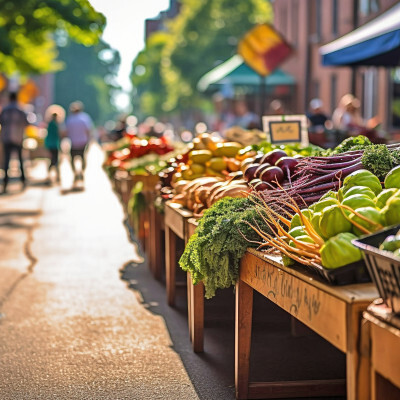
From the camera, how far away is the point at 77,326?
6066 millimetres

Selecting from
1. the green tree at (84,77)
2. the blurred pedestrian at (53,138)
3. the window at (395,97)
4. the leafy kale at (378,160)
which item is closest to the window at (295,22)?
the window at (395,97)

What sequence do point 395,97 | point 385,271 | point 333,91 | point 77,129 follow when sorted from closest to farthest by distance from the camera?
point 385,271 < point 77,129 < point 395,97 < point 333,91

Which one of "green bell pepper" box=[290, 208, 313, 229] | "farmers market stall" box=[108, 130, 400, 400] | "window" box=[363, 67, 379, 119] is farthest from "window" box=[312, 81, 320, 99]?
"green bell pepper" box=[290, 208, 313, 229]

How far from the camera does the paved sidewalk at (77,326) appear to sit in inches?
182

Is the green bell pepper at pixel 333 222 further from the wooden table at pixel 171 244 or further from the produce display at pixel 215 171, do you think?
the wooden table at pixel 171 244

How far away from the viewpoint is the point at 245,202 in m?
4.56

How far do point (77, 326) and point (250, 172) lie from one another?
5.82 feet

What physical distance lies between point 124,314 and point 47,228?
19.0ft

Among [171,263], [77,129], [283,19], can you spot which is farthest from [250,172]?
[283,19]

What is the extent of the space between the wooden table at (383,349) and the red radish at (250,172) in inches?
101

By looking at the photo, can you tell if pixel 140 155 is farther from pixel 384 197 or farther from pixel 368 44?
pixel 384 197

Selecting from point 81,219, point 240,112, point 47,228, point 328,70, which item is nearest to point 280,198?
point 47,228

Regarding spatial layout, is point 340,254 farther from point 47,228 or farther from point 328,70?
point 328,70

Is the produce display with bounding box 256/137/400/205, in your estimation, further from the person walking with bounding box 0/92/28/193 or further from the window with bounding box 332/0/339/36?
the window with bounding box 332/0/339/36
